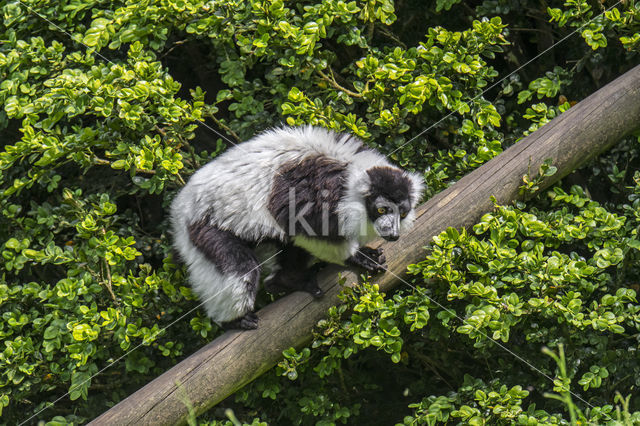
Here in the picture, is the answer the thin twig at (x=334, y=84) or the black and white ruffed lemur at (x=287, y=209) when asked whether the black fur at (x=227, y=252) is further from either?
the thin twig at (x=334, y=84)

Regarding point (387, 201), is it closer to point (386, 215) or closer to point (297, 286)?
point (386, 215)

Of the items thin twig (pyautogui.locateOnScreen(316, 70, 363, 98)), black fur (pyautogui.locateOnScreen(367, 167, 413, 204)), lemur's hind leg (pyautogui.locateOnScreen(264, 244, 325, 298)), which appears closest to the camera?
black fur (pyautogui.locateOnScreen(367, 167, 413, 204))

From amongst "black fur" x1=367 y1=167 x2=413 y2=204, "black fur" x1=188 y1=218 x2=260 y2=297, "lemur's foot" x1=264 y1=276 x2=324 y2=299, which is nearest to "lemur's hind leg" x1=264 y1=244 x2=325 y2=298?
"lemur's foot" x1=264 y1=276 x2=324 y2=299

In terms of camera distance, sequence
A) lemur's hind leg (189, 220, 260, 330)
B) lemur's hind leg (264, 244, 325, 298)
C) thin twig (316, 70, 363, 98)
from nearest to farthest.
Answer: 1. lemur's hind leg (189, 220, 260, 330)
2. lemur's hind leg (264, 244, 325, 298)
3. thin twig (316, 70, 363, 98)

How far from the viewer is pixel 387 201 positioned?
3982 mm

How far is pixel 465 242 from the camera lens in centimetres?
395

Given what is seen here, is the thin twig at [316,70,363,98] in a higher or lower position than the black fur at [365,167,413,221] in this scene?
higher

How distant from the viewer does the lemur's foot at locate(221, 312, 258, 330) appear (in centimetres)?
407

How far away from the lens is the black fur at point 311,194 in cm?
401

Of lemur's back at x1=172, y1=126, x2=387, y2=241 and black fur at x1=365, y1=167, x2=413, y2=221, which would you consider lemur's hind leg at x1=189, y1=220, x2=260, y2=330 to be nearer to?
lemur's back at x1=172, y1=126, x2=387, y2=241

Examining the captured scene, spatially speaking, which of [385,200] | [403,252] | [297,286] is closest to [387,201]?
[385,200]

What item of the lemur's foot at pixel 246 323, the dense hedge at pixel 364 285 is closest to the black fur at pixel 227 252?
the lemur's foot at pixel 246 323

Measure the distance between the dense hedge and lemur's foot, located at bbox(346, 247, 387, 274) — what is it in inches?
8.5

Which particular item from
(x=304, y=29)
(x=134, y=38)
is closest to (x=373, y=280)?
(x=304, y=29)
